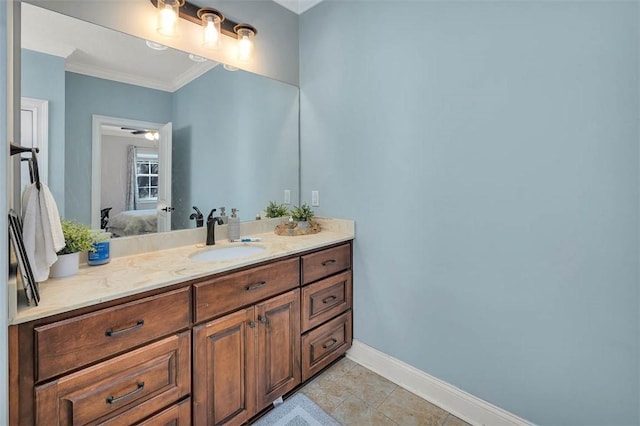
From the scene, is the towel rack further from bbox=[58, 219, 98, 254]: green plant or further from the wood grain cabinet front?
→ the wood grain cabinet front

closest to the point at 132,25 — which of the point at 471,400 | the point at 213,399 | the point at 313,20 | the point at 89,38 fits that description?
the point at 89,38

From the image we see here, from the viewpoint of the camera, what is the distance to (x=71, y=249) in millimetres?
1181

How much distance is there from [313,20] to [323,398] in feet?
8.31

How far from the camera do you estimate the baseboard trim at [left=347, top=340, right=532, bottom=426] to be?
1467 mm

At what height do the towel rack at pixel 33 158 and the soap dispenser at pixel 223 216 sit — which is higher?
the towel rack at pixel 33 158

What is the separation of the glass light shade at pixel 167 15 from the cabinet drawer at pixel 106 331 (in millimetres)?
1368

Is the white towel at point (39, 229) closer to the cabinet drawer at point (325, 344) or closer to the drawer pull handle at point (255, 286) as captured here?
the drawer pull handle at point (255, 286)

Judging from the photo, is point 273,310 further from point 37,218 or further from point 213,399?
point 37,218

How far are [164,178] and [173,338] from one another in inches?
37.2

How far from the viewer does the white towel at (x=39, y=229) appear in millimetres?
974

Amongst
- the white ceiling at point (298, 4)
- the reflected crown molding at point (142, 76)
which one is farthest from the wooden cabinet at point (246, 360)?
the white ceiling at point (298, 4)

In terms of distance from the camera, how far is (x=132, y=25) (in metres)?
1.51

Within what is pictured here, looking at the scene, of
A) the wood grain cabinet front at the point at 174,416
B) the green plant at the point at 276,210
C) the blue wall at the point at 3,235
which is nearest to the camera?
the blue wall at the point at 3,235

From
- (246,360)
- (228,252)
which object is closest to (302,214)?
(228,252)
